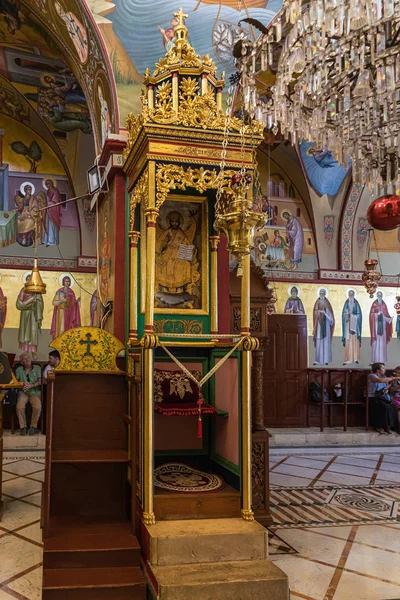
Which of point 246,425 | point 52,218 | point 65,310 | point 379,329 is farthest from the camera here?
point 379,329

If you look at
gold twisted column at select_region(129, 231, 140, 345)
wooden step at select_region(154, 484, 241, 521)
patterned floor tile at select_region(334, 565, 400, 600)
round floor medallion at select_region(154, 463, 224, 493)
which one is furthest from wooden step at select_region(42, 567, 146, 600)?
gold twisted column at select_region(129, 231, 140, 345)

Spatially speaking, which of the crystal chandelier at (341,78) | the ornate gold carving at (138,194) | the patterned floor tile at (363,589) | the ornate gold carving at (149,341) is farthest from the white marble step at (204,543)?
the crystal chandelier at (341,78)

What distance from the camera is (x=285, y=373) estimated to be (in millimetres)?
10672

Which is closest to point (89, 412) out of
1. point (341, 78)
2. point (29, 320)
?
point (341, 78)

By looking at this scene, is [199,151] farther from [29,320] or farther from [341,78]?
[29,320]

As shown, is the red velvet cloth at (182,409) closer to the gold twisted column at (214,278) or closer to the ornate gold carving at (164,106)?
the gold twisted column at (214,278)

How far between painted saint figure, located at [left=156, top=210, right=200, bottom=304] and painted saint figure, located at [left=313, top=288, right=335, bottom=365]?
20.8 ft

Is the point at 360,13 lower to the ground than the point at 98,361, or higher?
higher

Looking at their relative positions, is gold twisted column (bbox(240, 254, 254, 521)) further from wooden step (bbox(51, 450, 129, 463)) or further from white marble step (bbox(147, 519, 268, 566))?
wooden step (bbox(51, 450, 129, 463))

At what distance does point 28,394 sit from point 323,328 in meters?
5.69

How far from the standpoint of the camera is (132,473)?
421 cm

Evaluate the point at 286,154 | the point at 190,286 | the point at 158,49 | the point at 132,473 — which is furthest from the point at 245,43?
the point at 286,154

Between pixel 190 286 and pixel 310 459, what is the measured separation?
14.7 feet

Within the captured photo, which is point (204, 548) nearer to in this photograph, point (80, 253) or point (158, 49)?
point (158, 49)
